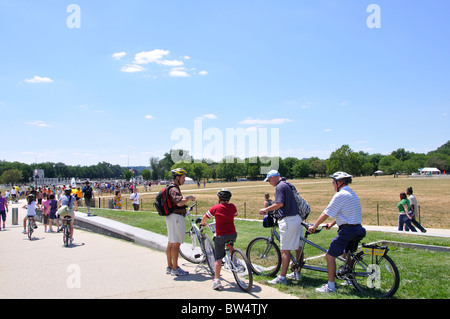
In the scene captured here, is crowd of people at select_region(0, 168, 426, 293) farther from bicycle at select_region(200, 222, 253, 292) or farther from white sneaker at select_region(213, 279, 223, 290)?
bicycle at select_region(200, 222, 253, 292)

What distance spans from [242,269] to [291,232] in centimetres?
107

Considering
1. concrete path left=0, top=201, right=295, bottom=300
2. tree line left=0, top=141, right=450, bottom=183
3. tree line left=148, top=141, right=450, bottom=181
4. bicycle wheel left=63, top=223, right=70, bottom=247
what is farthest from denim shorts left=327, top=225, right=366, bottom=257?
tree line left=0, top=141, right=450, bottom=183

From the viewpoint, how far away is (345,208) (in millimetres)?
5082

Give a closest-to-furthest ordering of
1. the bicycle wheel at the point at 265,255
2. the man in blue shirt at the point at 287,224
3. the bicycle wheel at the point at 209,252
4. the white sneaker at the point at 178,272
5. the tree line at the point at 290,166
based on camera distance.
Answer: the man in blue shirt at the point at 287,224
the bicycle wheel at the point at 265,255
the white sneaker at the point at 178,272
the bicycle wheel at the point at 209,252
the tree line at the point at 290,166

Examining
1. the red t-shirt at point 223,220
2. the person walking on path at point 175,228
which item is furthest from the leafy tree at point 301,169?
the red t-shirt at point 223,220

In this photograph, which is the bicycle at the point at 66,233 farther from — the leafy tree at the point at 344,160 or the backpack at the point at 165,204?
the leafy tree at the point at 344,160

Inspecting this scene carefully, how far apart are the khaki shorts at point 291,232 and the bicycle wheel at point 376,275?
0.94 meters

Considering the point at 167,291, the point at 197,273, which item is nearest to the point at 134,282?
the point at 167,291

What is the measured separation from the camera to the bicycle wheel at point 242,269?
202 inches

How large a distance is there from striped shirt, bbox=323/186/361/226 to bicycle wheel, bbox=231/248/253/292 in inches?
58.6

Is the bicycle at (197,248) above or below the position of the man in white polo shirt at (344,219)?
below
